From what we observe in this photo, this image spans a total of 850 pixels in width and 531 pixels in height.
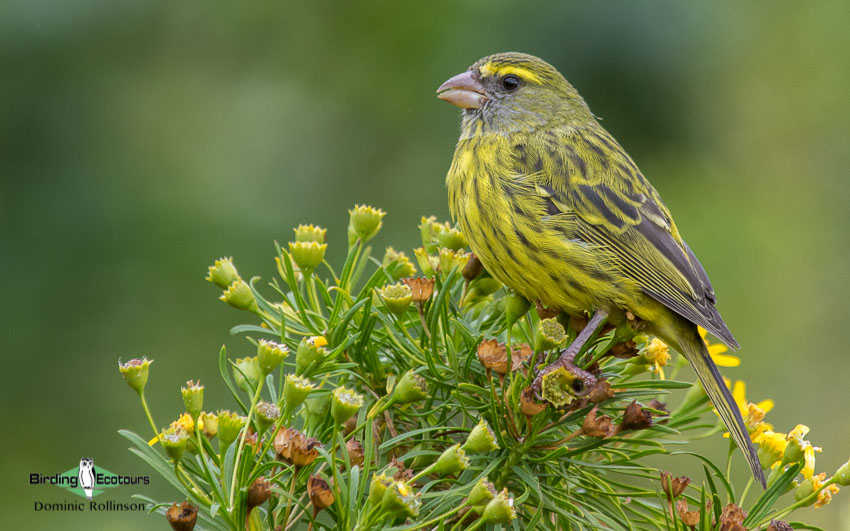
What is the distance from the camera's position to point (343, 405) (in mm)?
1542

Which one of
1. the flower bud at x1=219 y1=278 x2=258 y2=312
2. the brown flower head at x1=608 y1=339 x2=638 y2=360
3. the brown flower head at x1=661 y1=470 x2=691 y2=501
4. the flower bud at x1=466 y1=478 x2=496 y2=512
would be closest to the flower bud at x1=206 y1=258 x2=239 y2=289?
the flower bud at x1=219 y1=278 x2=258 y2=312

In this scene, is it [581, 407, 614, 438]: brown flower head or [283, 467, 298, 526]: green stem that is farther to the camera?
[581, 407, 614, 438]: brown flower head

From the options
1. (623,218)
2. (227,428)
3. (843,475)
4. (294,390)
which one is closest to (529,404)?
(294,390)

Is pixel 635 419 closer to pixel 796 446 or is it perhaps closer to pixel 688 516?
pixel 688 516

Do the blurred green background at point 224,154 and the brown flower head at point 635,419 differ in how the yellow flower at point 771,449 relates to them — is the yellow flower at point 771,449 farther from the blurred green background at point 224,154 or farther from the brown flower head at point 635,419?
the blurred green background at point 224,154

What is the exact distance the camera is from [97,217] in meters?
4.11

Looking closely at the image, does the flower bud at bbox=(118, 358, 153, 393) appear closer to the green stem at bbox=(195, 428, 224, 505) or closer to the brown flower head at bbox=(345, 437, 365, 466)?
the green stem at bbox=(195, 428, 224, 505)

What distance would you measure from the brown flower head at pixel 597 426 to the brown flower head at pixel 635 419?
1.8 inches

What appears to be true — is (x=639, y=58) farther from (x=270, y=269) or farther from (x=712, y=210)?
(x=270, y=269)

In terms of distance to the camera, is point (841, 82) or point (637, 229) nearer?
point (637, 229)

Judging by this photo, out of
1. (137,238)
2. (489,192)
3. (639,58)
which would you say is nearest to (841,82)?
(639,58)

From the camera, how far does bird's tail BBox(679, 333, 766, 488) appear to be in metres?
2.03

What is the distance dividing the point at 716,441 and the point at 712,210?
53.6 inches

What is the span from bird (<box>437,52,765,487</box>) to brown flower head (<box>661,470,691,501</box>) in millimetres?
617
